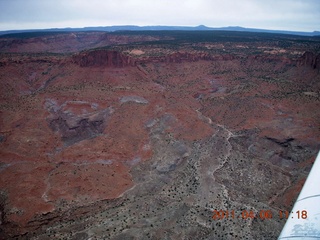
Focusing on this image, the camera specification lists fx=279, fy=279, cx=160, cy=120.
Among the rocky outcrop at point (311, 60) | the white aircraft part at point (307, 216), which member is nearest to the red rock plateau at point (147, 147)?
the rocky outcrop at point (311, 60)

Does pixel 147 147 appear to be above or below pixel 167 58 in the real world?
below

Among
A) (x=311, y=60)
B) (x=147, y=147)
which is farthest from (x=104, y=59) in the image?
(x=311, y=60)

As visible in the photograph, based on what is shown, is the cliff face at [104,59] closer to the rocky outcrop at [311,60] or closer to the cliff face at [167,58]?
the cliff face at [167,58]

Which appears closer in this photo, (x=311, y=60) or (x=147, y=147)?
(x=147, y=147)

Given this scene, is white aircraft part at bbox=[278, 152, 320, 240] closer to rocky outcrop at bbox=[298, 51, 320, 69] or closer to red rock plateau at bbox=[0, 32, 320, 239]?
red rock plateau at bbox=[0, 32, 320, 239]

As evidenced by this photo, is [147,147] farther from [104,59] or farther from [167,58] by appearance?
[167,58]

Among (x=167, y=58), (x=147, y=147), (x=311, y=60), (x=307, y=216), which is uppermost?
(x=311, y=60)
